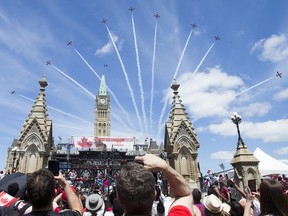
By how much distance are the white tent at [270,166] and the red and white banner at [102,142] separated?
31.7m

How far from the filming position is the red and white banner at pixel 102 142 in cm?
5141

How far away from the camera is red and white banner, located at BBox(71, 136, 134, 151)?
51406mm

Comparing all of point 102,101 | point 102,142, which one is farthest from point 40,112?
point 102,101

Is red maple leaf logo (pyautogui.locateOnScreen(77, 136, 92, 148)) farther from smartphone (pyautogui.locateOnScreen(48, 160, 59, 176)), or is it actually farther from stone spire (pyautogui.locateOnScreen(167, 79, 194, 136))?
smartphone (pyautogui.locateOnScreen(48, 160, 59, 176))

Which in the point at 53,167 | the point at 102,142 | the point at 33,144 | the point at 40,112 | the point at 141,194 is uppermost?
the point at 40,112

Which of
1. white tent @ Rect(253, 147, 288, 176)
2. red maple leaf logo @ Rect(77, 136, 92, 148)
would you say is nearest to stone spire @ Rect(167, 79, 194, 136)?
white tent @ Rect(253, 147, 288, 176)

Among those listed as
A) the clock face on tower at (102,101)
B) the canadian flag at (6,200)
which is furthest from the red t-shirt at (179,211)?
the clock face on tower at (102,101)

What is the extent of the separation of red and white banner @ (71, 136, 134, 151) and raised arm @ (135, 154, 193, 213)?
49.7m

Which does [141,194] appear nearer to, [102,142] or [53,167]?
[53,167]

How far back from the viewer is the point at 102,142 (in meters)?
53.3

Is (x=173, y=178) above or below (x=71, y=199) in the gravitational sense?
above

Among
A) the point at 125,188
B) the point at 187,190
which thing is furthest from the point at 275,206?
the point at 125,188

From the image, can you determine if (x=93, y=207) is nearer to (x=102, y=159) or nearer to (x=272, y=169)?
(x=272, y=169)

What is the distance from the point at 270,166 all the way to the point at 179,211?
25.1m
